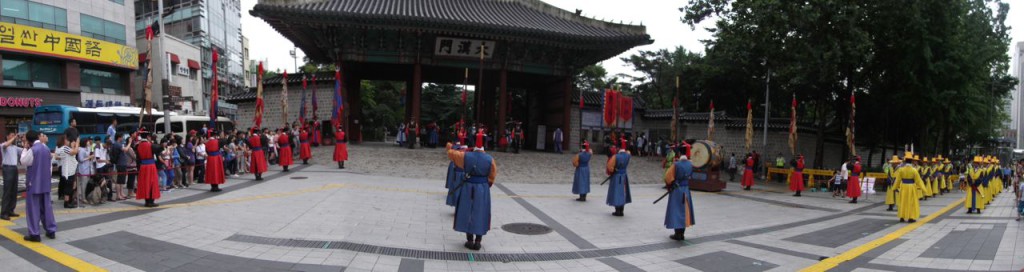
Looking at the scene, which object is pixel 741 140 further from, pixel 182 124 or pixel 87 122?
pixel 87 122

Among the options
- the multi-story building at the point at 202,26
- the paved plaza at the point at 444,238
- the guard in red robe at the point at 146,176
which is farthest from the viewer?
the multi-story building at the point at 202,26

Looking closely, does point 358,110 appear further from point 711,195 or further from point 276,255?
point 276,255

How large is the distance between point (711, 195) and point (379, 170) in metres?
10.7

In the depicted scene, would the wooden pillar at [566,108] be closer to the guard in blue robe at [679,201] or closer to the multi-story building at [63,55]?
the guard in blue robe at [679,201]

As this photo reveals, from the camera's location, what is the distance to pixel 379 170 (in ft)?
53.0

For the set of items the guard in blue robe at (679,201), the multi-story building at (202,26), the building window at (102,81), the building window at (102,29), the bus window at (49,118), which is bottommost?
the guard in blue robe at (679,201)

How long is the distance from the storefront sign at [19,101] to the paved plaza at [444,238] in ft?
77.6

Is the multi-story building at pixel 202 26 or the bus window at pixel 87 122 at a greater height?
the multi-story building at pixel 202 26

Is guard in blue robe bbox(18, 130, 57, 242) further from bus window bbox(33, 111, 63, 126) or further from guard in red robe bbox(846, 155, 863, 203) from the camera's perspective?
guard in red robe bbox(846, 155, 863, 203)

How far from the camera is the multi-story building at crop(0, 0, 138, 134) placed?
25.7m

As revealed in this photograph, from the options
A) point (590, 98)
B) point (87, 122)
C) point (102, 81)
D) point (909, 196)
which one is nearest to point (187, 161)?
point (87, 122)

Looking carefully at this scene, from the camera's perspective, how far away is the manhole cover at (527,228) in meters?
8.14

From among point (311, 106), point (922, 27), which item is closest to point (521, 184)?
point (311, 106)

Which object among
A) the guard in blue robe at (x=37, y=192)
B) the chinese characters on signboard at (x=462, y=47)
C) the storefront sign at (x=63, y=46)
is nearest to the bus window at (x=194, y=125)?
the storefront sign at (x=63, y=46)
